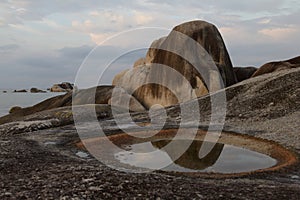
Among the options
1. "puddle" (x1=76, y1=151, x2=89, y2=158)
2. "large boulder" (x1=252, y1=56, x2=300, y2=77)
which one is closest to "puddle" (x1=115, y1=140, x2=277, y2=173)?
"puddle" (x1=76, y1=151, x2=89, y2=158)

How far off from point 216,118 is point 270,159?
35.3ft

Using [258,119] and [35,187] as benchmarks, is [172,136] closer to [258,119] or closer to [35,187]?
[258,119]

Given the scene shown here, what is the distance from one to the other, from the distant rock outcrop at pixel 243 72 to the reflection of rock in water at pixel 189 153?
1320 inches

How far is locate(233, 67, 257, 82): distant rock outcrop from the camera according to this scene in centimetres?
5064

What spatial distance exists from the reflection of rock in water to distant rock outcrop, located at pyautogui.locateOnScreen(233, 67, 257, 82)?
33.5m

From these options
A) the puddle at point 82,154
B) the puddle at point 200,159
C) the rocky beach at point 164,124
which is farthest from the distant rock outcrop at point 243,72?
the puddle at point 82,154

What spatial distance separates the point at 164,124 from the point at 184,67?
49.1ft

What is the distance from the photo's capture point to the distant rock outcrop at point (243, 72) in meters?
50.6

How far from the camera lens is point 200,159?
15.8m

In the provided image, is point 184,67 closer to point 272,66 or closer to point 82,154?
point 272,66

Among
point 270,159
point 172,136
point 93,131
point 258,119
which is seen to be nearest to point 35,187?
point 270,159

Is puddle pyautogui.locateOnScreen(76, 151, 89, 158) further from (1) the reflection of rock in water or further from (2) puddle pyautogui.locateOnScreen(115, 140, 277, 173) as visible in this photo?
(1) the reflection of rock in water

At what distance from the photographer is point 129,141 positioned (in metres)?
20.4

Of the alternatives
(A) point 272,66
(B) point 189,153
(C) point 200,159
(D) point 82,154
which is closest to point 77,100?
(A) point 272,66
